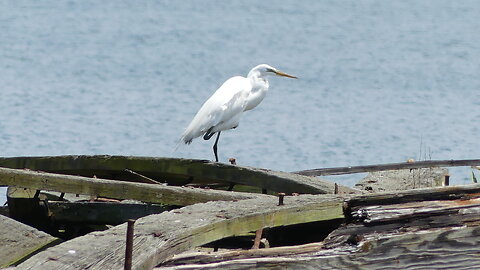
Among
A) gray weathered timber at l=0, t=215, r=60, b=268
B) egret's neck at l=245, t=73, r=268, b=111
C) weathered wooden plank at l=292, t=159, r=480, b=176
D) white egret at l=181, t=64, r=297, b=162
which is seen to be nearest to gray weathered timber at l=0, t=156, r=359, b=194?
gray weathered timber at l=0, t=215, r=60, b=268

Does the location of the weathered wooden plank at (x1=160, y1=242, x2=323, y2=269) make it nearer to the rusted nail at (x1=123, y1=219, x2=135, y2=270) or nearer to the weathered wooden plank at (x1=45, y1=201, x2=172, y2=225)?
the rusted nail at (x1=123, y1=219, x2=135, y2=270)

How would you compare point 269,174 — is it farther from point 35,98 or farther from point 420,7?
point 420,7

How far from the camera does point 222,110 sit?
890 centimetres

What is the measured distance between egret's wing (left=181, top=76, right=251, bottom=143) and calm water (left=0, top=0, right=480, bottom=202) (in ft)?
6.11

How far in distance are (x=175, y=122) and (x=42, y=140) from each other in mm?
2515

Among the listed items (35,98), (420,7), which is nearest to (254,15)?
(420,7)

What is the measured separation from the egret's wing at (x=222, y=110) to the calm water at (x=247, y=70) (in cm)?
186

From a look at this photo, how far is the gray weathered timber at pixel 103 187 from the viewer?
3.38m

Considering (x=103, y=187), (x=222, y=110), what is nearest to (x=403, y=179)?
(x=103, y=187)

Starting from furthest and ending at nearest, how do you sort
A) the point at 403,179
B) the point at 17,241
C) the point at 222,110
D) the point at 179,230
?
1. the point at 222,110
2. the point at 403,179
3. the point at 17,241
4. the point at 179,230

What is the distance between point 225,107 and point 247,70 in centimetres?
1170

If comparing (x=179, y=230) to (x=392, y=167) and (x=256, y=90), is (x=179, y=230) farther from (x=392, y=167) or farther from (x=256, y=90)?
(x=256, y=90)

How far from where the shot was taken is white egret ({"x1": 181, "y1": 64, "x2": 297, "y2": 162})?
29.1ft

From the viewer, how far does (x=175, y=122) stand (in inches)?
623
